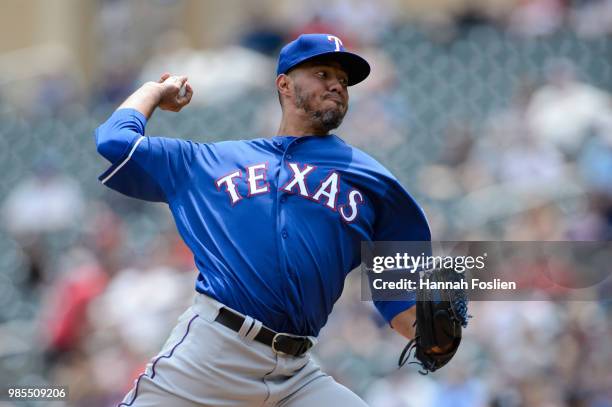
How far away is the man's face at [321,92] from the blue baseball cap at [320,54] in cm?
3

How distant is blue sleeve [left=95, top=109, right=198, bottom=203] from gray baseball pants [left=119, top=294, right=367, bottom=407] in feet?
1.45

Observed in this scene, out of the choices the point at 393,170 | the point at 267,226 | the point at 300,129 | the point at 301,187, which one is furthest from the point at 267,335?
the point at 393,170

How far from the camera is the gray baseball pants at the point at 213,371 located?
11.6 ft

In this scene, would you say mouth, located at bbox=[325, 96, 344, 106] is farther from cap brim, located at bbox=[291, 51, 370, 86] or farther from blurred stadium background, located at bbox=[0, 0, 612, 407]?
blurred stadium background, located at bbox=[0, 0, 612, 407]

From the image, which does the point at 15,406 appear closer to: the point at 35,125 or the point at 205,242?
the point at 205,242

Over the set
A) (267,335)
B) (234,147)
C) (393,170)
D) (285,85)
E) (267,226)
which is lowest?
(267,335)

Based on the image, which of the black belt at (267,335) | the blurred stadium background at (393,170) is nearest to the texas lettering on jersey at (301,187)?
the black belt at (267,335)

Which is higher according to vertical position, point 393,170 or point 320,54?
point 393,170

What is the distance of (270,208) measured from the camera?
3682 mm

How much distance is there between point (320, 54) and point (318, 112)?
19 cm

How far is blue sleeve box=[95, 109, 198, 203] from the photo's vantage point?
3680 millimetres

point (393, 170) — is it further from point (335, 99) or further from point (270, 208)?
point (270, 208)

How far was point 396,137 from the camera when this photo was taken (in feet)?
32.1

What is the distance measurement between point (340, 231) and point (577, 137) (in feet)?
17.5
